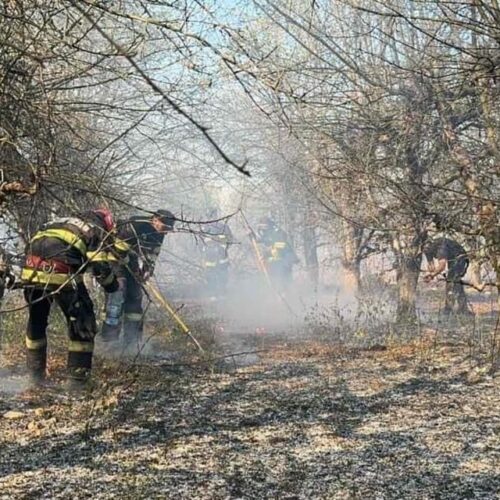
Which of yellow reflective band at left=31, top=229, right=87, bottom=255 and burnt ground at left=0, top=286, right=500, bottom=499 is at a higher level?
yellow reflective band at left=31, top=229, right=87, bottom=255

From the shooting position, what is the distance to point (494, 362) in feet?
21.8

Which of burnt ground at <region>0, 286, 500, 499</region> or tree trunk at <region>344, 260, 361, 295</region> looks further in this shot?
tree trunk at <region>344, 260, 361, 295</region>

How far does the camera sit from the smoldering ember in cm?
347

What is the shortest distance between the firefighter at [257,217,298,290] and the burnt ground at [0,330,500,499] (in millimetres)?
10839

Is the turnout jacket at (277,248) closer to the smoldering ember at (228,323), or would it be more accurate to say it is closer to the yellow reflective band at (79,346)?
the smoldering ember at (228,323)

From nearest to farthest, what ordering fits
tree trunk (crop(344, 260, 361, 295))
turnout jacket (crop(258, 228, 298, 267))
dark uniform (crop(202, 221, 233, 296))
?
1. tree trunk (crop(344, 260, 361, 295))
2. turnout jacket (crop(258, 228, 298, 267))
3. dark uniform (crop(202, 221, 233, 296))

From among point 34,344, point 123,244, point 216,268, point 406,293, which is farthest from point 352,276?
point 123,244

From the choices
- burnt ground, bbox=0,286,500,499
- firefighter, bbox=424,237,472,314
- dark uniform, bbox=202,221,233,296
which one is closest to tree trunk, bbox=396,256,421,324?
firefighter, bbox=424,237,472,314

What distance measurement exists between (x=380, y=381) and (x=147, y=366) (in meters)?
2.08

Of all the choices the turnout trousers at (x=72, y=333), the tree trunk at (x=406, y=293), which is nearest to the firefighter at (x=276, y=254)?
the tree trunk at (x=406, y=293)

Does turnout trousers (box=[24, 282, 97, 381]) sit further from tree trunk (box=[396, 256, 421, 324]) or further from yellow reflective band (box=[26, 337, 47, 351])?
tree trunk (box=[396, 256, 421, 324])

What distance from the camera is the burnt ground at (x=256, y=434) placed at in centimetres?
350

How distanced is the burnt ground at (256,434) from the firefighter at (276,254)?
10.8 meters

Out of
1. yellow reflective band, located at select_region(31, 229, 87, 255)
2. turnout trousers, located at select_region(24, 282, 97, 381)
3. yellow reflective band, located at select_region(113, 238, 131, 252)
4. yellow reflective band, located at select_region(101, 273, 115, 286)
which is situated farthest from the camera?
yellow reflective band, located at select_region(101, 273, 115, 286)
